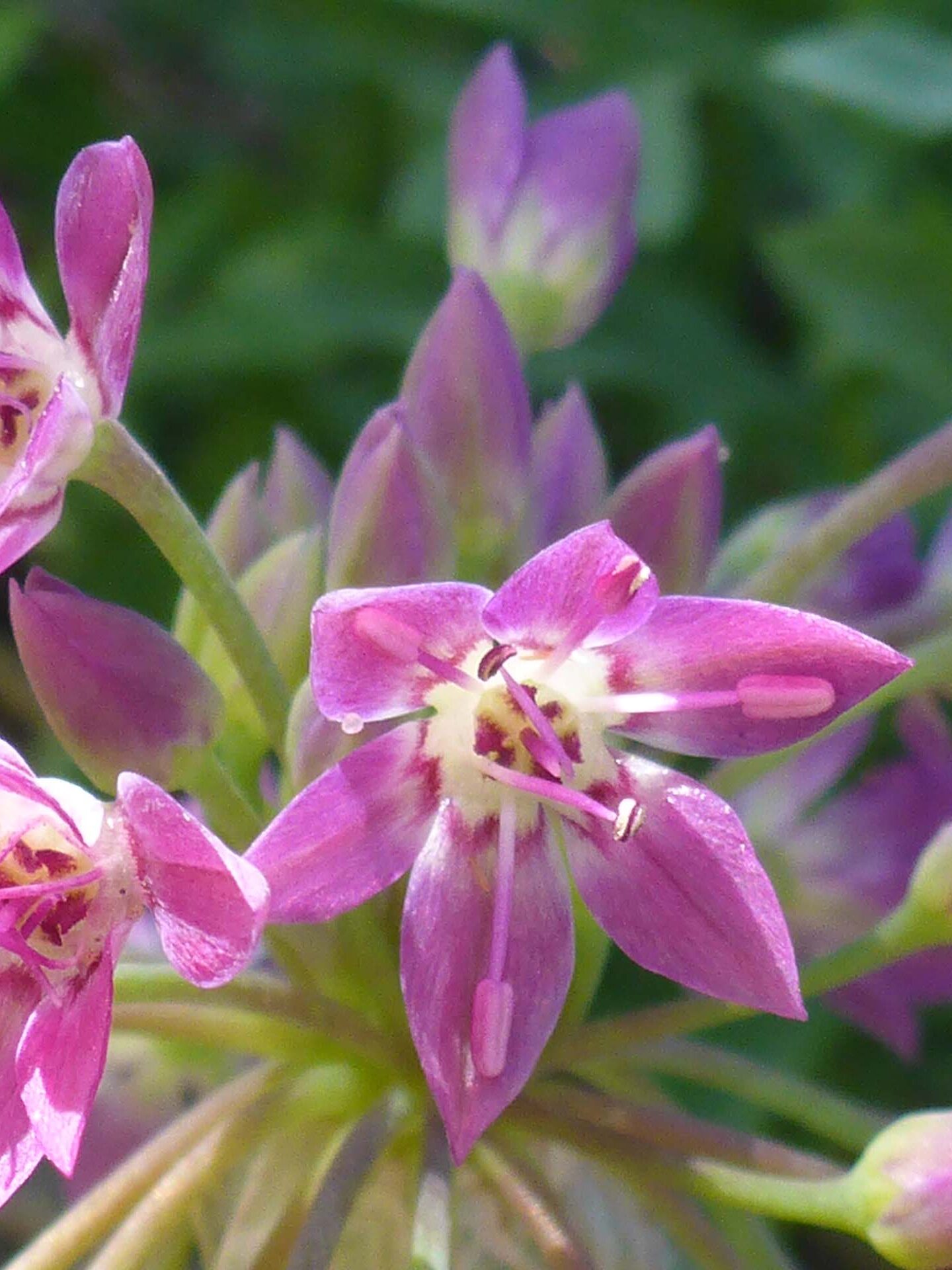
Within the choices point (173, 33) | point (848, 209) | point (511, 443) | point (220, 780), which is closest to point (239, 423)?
point (173, 33)

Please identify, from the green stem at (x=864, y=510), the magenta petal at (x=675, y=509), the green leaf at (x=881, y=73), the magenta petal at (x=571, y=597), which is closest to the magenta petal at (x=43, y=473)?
the magenta petal at (x=571, y=597)

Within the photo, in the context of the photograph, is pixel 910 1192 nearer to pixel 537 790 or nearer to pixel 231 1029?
pixel 537 790

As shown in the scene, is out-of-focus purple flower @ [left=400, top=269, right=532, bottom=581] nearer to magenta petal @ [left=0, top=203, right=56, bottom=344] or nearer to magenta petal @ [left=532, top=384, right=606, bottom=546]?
magenta petal @ [left=532, top=384, right=606, bottom=546]

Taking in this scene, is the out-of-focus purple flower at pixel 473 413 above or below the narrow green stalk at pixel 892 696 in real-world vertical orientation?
above

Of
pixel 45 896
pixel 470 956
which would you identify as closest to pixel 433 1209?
pixel 470 956

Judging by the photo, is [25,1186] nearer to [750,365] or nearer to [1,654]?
[1,654]

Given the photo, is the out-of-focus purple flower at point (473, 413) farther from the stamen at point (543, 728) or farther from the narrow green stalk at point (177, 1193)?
the narrow green stalk at point (177, 1193)

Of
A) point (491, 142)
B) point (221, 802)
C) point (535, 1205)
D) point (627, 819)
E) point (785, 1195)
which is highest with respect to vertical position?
point (491, 142)
